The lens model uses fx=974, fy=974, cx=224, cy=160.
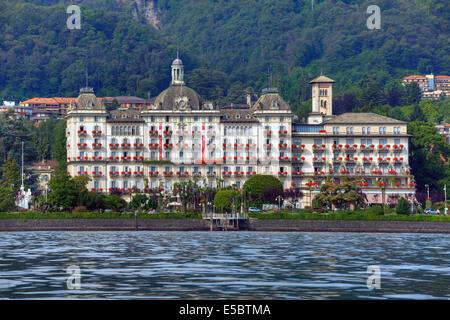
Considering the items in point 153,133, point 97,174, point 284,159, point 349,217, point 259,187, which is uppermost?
point 153,133

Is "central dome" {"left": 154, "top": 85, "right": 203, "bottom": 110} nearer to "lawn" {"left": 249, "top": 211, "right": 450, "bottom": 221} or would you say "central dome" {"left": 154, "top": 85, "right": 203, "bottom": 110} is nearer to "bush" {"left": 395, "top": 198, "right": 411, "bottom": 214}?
"lawn" {"left": 249, "top": 211, "right": 450, "bottom": 221}

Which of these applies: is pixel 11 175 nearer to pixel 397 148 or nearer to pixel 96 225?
pixel 96 225

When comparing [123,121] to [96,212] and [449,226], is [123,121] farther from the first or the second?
[449,226]

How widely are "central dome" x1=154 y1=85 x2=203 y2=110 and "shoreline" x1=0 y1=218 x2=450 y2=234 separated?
4644 cm

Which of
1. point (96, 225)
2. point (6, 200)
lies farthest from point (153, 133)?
point (96, 225)

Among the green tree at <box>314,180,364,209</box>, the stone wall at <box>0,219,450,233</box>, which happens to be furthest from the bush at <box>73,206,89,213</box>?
Answer: the green tree at <box>314,180,364,209</box>

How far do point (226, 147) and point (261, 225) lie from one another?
45.5 m

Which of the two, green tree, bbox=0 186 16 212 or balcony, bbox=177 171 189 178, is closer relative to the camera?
green tree, bbox=0 186 16 212

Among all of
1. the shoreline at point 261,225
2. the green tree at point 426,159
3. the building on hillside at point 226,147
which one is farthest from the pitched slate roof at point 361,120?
the shoreline at point 261,225

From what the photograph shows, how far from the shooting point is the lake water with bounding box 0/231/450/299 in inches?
1956

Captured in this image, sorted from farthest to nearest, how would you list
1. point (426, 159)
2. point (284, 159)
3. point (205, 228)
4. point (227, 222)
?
point (426, 159) → point (284, 159) → point (227, 222) → point (205, 228)

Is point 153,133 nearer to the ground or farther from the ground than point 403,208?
farther from the ground

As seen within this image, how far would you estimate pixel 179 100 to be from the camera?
568ft

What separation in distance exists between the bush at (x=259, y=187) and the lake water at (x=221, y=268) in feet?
184
